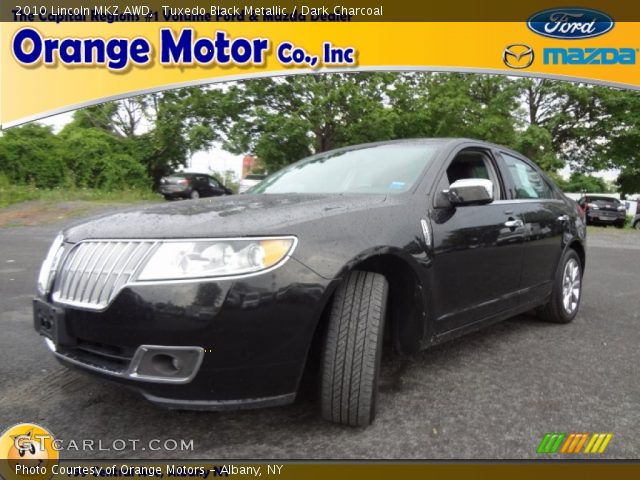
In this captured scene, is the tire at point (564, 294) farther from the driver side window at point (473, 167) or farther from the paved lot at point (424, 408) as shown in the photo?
the driver side window at point (473, 167)

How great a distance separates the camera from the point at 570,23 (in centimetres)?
749

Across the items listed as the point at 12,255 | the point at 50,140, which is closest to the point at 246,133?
the point at 50,140

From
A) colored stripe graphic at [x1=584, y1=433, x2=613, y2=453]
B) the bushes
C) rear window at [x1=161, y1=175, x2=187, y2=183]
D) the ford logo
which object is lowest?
colored stripe graphic at [x1=584, y1=433, x2=613, y2=453]

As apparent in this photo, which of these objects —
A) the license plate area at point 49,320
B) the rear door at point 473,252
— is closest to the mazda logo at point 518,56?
the rear door at point 473,252

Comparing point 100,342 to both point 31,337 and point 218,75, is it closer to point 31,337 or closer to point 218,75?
point 31,337

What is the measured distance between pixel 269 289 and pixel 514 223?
2.05m

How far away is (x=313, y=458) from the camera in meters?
1.95

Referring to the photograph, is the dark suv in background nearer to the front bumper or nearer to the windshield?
the windshield

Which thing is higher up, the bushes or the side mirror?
Answer: the bushes

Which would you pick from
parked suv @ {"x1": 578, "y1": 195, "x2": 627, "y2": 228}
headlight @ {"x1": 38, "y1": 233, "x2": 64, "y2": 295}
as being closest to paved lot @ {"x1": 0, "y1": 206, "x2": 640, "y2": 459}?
headlight @ {"x1": 38, "y1": 233, "x2": 64, "y2": 295}

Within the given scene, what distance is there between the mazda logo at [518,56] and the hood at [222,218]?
6.70m

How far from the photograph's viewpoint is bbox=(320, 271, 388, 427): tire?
205 centimetres

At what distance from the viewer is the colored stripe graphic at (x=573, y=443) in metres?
2.04

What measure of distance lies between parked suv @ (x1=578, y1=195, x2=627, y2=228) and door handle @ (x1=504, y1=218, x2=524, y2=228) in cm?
1737
